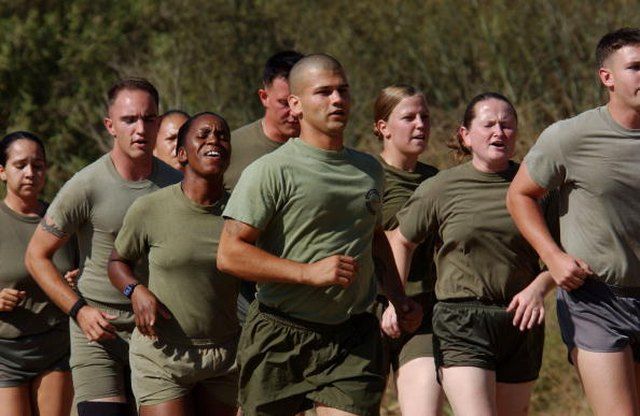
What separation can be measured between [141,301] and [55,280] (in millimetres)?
824

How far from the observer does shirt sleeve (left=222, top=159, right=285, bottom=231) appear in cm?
669

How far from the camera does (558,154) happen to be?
701 centimetres

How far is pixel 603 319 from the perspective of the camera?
22.9 ft

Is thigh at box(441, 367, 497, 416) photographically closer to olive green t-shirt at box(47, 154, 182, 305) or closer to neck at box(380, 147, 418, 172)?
neck at box(380, 147, 418, 172)

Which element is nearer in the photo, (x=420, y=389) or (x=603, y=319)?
(x=603, y=319)

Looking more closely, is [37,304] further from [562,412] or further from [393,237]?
[562,412]

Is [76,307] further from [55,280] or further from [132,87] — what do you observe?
[132,87]

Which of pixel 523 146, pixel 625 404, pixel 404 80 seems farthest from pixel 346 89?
pixel 404 80

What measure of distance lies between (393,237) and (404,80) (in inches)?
452

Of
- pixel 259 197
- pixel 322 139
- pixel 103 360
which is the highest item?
pixel 322 139

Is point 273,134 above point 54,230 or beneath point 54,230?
above

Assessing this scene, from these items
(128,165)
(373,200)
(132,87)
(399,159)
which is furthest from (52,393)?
(373,200)

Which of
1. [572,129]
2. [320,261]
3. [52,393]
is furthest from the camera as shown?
[52,393]

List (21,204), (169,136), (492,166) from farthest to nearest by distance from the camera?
(169,136) < (21,204) < (492,166)
